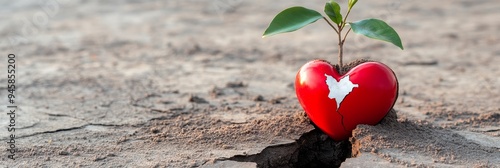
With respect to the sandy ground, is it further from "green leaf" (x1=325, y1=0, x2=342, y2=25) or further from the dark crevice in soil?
"green leaf" (x1=325, y1=0, x2=342, y2=25)

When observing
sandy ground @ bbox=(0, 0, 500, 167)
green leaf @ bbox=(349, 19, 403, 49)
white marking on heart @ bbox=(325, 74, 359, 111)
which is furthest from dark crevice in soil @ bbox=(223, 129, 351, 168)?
green leaf @ bbox=(349, 19, 403, 49)

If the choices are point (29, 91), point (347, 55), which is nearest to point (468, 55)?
point (347, 55)

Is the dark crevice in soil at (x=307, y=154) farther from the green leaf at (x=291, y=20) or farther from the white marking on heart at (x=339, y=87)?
the green leaf at (x=291, y=20)

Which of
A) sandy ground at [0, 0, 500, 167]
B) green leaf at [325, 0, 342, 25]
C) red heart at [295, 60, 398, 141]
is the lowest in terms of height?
sandy ground at [0, 0, 500, 167]

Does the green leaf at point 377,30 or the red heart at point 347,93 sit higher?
the green leaf at point 377,30

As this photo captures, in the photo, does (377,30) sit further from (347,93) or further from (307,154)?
(307,154)

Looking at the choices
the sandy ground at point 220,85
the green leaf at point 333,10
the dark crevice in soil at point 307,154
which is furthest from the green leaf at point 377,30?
the dark crevice in soil at point 307,154

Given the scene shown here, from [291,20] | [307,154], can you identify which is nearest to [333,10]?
[291,20]
